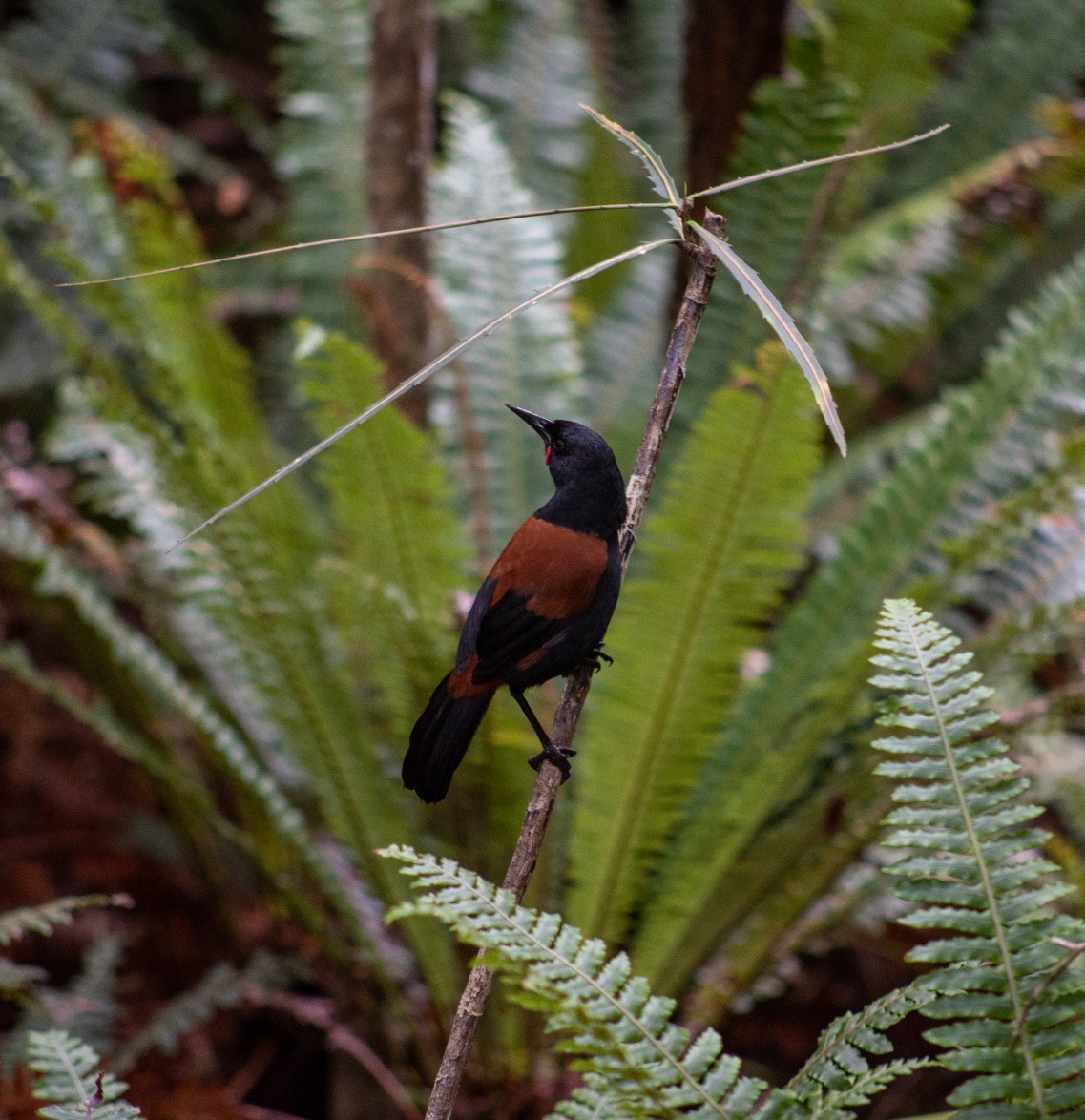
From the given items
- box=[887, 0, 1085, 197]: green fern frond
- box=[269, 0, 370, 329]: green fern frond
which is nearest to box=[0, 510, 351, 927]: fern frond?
box=[269, 0, 370, 329]: green fern frond

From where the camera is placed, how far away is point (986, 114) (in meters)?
3.03

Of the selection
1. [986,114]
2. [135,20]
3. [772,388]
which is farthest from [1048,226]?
[135,20]

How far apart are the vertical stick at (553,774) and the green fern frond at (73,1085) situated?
301 mm

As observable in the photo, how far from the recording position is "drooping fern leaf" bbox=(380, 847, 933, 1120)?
67 cm

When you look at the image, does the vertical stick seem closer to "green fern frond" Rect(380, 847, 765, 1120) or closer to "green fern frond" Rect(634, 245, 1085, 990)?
"green fern frond" Rect(380, 847, 765, 1120)

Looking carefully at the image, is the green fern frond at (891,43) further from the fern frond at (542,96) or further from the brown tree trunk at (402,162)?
the brown tree trunk at (402,162)

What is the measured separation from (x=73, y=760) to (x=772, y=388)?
192 cm

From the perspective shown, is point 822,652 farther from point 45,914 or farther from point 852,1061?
point 45,914

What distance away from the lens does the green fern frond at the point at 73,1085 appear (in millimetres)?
833

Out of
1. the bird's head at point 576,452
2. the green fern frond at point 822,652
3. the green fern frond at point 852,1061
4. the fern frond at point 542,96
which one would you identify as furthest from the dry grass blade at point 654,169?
the fern frond at point 542,96

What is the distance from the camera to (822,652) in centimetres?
158

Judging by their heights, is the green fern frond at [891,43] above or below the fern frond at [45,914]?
above

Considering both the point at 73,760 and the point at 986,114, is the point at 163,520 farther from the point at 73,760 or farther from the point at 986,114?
the point at 986,114

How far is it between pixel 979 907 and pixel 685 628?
26.7 inches
